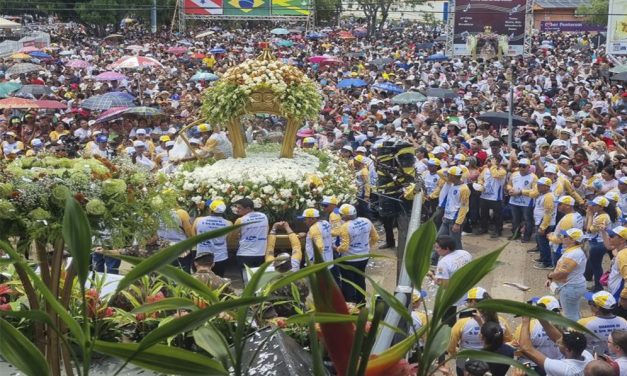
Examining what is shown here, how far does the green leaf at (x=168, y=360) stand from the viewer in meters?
2.31

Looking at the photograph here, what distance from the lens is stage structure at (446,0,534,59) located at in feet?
90.9

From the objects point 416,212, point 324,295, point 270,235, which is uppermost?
point 324,295

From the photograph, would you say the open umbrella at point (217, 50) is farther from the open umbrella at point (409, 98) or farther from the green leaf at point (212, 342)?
the green leaf at point (212, 342)

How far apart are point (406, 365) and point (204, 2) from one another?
42564 mm

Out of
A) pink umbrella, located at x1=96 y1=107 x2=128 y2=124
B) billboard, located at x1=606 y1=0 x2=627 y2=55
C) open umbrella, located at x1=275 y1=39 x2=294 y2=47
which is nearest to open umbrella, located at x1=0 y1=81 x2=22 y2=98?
pink umbrella, located at x1=96 y1=107 x2=128 y2=124

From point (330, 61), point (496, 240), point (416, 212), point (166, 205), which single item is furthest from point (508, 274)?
point (330, 61)

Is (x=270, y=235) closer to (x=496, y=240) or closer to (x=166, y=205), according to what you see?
(x=496, y=240)

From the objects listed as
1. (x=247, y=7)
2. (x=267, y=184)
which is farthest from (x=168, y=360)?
(x=247, y=7)

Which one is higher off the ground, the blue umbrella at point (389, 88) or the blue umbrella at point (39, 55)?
the blue umbrella at point (39, 55)

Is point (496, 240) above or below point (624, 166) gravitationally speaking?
below

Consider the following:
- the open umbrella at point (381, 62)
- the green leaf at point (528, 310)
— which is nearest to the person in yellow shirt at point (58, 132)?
the green leaf at point (528, 310)

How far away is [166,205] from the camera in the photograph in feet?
16.8

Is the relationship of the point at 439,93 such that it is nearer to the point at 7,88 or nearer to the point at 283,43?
the point at 7,88

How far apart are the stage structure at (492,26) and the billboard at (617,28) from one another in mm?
2653
